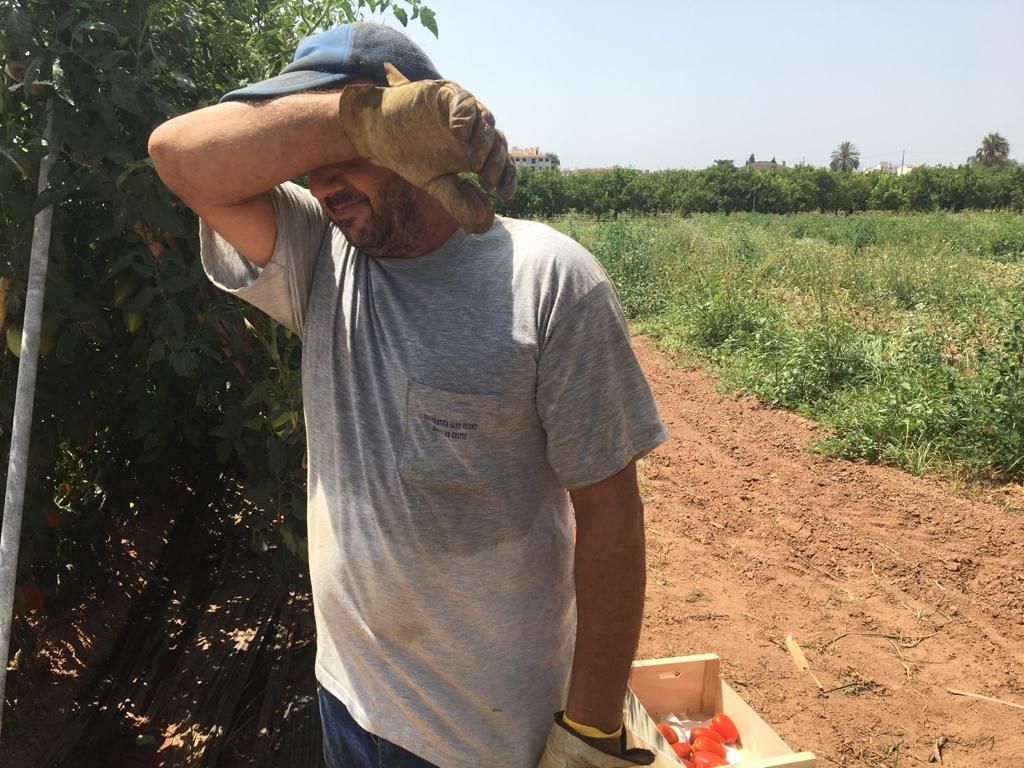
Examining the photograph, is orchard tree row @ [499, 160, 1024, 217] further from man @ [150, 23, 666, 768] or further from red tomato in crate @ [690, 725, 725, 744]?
man @ [150, 23, 666, 768]

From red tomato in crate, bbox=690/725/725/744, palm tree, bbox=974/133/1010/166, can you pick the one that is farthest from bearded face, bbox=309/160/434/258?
palm tree, bbox=974/133/1010/166

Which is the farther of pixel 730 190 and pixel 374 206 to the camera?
pixel 730 190

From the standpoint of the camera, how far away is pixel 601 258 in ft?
46.7

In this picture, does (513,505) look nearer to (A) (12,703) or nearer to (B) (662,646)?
(A) (12,703)

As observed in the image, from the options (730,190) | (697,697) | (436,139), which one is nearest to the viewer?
(436,139)

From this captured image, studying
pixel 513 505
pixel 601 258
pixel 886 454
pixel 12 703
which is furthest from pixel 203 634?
pixel 601 258

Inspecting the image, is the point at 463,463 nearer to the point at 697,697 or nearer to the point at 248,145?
the point at 248,145

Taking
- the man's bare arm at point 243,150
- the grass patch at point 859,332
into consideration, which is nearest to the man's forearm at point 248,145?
the man's bare arm at point 243,150

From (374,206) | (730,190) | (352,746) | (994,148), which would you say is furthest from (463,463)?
(994,148)

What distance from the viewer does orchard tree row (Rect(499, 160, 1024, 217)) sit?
40656 millimetres

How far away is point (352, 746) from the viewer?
142 centimetres

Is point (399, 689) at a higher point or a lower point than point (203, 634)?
higher

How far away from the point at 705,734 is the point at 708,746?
0.29 feet

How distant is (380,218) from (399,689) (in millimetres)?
757
